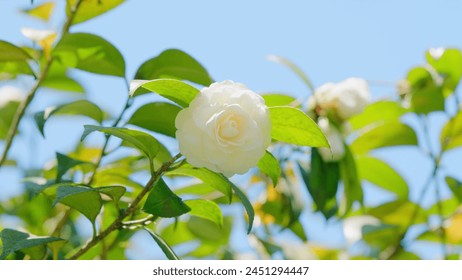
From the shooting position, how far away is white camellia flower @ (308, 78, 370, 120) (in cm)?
161

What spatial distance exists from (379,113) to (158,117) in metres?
0.81

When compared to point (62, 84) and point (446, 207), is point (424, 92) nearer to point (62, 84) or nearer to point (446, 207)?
point (446, 207)

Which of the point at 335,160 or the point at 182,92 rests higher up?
the point at 182,92

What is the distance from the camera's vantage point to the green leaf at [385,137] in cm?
179

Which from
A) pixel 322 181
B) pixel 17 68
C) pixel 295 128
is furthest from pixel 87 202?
pixel 322 181

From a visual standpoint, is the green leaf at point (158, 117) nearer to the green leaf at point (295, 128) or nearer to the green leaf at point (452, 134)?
the green leaf at point (295, 128)

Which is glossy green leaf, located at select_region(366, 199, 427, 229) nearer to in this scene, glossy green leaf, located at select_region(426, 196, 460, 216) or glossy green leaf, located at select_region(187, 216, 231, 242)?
glossy green leaf, located at select_region(426, 196, 460, 216)

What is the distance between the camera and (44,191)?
1088 mm

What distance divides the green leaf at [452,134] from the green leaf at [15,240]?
1.00m

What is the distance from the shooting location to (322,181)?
61.5 inches
